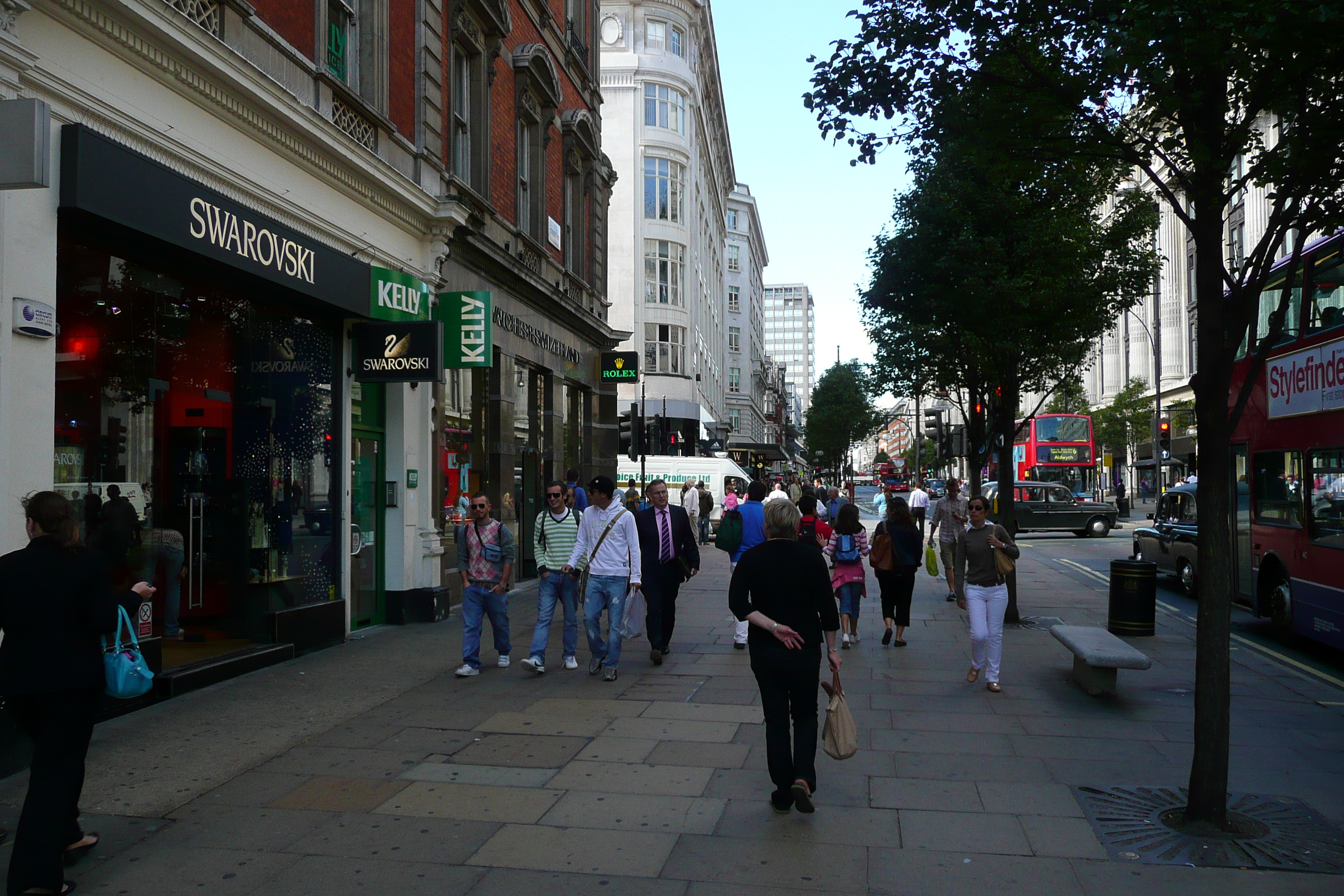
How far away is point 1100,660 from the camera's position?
8.47 m

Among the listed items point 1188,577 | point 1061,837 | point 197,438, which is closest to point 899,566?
point 1061,837

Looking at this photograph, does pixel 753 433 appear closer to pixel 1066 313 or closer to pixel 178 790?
pixel 1066 313

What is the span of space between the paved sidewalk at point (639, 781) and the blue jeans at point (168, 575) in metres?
0.91

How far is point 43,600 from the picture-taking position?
4465 mm

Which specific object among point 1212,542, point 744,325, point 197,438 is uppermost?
point 744,325

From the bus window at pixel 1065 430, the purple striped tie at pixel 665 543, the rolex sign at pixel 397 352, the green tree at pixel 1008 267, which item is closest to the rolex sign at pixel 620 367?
the green tree at pixel 1008 267

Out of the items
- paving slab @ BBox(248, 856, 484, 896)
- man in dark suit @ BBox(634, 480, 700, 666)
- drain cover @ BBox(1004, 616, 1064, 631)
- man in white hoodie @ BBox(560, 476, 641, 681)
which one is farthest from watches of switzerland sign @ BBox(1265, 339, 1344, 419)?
paving slab @ BBox(248, 856, 484, 896)

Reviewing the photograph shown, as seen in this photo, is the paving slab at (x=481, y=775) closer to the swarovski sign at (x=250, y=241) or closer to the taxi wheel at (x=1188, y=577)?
the swarovski sign at (x=250, y=241)

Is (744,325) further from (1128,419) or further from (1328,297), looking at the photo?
(1328,297)

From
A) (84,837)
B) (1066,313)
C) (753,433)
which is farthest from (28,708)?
(753,433)

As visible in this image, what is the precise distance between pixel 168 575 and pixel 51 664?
5.03m

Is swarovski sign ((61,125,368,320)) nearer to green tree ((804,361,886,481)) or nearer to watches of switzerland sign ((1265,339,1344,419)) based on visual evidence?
watches of switzerland sign ((1265,339,1344,419))

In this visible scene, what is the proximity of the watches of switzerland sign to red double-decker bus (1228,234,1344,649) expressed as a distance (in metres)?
0.01

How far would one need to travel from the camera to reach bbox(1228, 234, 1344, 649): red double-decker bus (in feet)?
33.7
